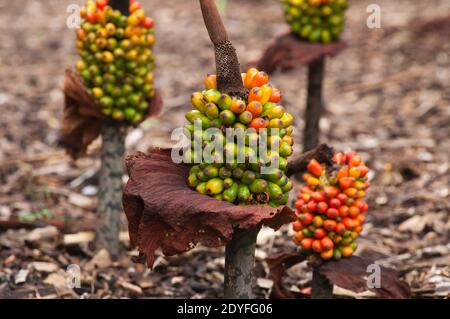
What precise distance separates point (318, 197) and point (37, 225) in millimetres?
1924

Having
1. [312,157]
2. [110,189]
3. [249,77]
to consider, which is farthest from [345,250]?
[110,189]

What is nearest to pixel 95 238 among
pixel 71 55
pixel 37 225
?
pixel 37 225

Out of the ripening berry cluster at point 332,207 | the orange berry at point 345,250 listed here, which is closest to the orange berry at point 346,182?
the ripening berry cluster at point 332,207

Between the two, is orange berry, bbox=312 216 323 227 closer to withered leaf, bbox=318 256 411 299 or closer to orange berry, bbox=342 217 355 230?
orange berry, bbox=342 217 355 230

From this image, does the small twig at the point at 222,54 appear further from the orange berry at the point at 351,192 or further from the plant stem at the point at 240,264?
the orange berry at the point at 351,192

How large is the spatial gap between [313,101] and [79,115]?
1.82 meters

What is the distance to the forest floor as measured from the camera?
4.13m

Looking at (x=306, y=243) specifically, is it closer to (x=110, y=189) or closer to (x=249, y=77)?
(x=249, y=77)

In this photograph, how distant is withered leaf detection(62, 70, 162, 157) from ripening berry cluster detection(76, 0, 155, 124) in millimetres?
55

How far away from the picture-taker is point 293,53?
487 cm

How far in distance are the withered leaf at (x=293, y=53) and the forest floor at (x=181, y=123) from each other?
25cm

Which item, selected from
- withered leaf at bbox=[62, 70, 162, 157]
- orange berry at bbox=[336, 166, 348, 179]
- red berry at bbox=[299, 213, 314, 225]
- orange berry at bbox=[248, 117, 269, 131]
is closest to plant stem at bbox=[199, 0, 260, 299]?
orange berry at bbox=[248, 117, 269, 131]

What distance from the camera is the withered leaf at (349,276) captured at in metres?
3.31
